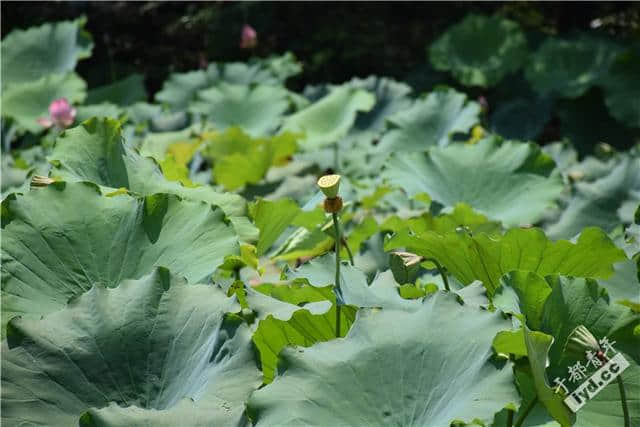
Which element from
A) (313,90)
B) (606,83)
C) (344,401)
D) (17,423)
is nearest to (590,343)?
(344,401)

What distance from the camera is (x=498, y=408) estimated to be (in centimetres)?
98

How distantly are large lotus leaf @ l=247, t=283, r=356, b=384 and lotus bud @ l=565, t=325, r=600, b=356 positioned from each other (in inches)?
11.4

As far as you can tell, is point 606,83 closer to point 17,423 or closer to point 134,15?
point 134,15

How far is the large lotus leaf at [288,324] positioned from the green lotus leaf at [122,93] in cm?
335

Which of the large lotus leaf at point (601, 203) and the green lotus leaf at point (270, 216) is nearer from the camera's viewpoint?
the green lotus leaf at point (270, 216)

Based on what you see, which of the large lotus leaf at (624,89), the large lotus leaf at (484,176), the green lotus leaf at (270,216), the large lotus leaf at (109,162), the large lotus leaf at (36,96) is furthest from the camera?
the large lotus leaf at (624,89)

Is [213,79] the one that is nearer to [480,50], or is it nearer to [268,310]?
[480,50]

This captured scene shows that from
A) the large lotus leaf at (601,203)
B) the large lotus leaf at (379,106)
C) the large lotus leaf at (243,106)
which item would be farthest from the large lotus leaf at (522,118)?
the large lotus leaf at (601,203)

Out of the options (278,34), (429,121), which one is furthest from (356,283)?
(278,34)

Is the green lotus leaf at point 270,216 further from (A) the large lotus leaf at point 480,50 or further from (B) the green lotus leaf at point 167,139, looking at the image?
(A) the large lotus leaf at point 480,50

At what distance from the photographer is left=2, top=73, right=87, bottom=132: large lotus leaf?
395cm

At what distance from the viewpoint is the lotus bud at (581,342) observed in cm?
105

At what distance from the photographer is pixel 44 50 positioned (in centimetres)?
444

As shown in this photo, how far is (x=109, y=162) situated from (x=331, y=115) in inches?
84.3
